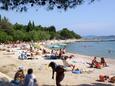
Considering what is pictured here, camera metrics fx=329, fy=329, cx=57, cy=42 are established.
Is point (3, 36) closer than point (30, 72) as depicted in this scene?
No

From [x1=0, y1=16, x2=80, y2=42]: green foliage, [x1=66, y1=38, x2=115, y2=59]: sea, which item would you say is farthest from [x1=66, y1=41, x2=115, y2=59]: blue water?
[x1=0, y1=16, x2=80, y2=42]: green foliage

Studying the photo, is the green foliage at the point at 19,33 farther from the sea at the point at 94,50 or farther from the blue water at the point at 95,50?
the blue water at the point at 95,50

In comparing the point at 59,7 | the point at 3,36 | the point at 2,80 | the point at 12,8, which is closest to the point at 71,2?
the point at 59,7

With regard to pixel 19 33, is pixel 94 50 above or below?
below

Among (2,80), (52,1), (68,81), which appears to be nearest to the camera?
(52,1)

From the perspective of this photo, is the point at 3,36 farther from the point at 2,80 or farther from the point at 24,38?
the point at 2,80

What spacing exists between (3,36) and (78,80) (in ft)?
240

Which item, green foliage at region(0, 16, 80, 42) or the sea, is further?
green foliage at region(0, 16, 80, 42)

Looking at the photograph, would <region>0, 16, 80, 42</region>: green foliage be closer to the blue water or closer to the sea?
the sea

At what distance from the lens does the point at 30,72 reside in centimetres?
1219

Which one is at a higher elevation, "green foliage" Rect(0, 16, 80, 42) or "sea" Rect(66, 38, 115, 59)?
"green foliage" Rect(0, 16, 80, 42)

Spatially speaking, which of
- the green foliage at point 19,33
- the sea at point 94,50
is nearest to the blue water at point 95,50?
the sea at point 94,50

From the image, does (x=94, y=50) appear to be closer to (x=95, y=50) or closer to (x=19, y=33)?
(x=95, y=50)

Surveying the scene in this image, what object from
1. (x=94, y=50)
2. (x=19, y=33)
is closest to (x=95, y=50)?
(x=94, y=50)
